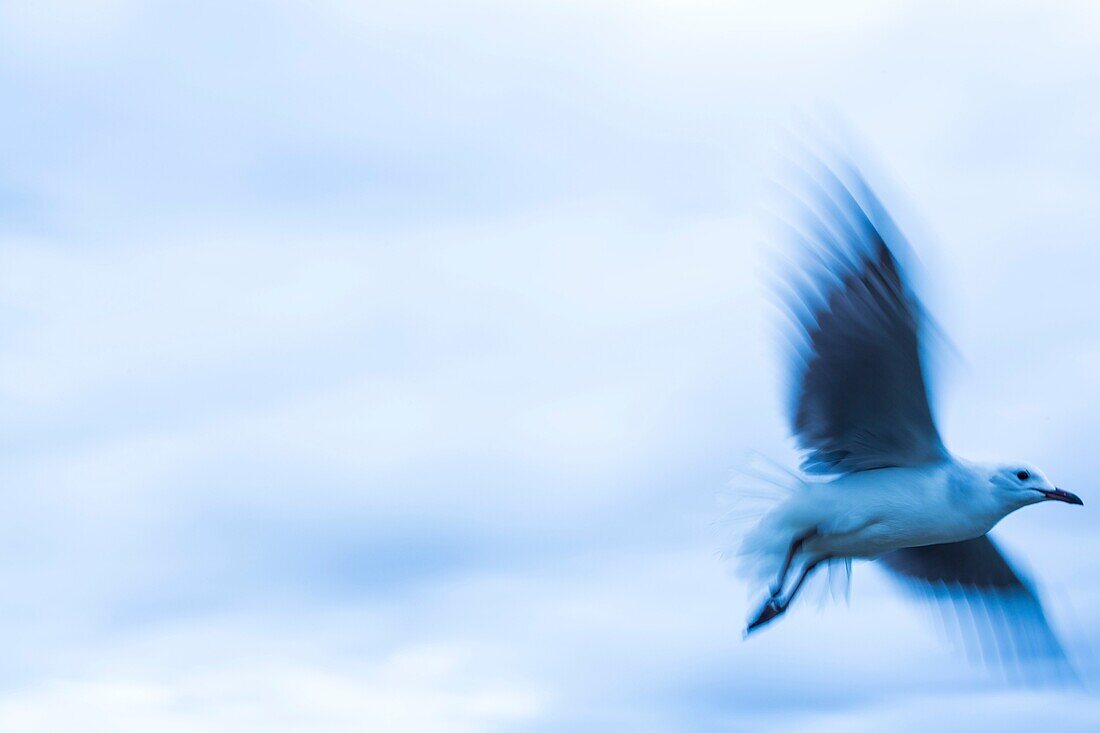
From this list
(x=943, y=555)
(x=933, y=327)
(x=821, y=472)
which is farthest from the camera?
(x=943, y=555)

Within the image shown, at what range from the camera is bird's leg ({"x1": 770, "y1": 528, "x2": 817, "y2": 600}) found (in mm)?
13750

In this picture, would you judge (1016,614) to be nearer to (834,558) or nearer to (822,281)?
(834,558)

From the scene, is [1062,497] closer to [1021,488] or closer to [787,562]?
[1021,488]

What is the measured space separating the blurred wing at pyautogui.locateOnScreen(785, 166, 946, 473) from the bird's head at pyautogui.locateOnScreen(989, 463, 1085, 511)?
0.57m

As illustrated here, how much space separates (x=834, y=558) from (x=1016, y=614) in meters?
2.66

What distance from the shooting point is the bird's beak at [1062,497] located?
1359cm

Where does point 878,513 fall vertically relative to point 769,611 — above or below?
above

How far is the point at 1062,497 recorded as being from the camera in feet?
44.7

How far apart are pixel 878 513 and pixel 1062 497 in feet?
5.51

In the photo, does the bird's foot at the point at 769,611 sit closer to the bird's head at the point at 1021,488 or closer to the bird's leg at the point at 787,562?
the bird's leg at the point at 787,562

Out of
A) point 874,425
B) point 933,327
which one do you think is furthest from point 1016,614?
point 933,327

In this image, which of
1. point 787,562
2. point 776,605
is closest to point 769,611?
point 776,605

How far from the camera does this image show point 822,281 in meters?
12.8

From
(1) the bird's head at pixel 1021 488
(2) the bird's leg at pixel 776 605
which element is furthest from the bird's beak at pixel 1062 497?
(2) the bird's leg at pixel 776 605
